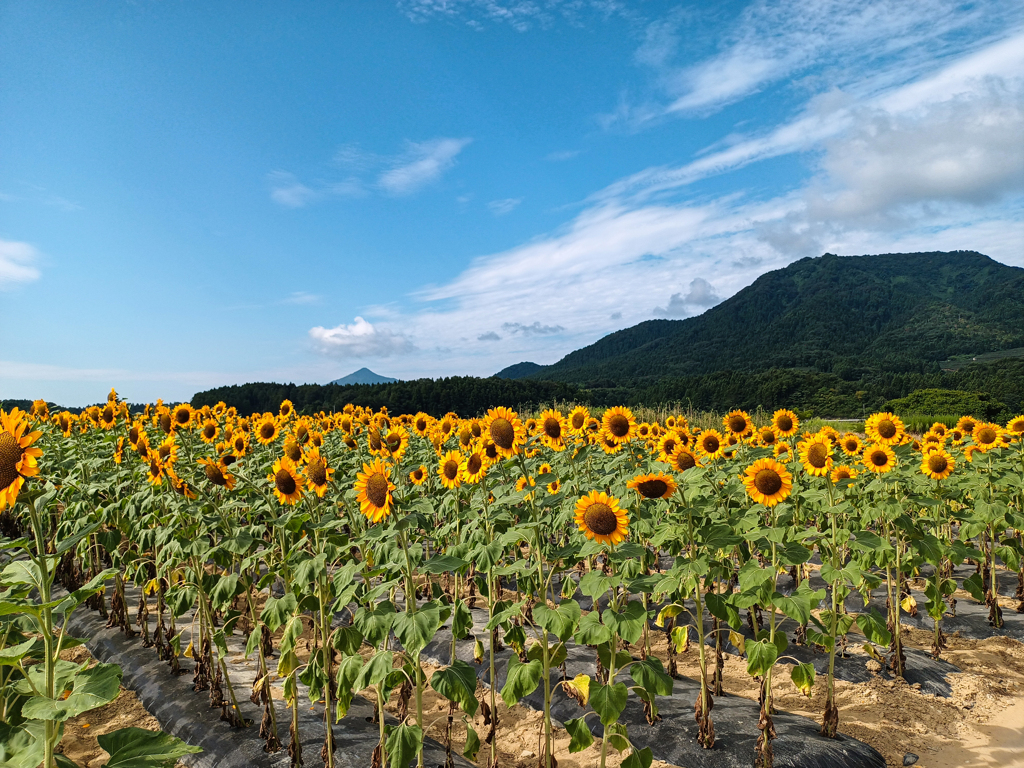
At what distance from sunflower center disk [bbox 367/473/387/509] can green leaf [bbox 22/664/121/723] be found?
1734 mm

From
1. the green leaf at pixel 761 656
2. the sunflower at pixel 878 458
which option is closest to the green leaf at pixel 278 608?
the green leaf at pixel 761 656

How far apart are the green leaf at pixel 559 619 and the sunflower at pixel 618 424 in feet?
9.96

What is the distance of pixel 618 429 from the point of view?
6.22 meters

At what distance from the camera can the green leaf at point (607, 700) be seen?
10.4ft

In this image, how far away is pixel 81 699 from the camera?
6.65ft

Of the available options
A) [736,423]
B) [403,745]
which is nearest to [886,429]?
[736,423]

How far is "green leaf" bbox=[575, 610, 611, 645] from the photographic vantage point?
126 inches

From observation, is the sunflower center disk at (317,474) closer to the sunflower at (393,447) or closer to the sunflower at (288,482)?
the sunflower at (288,482)

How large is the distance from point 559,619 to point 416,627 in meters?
0.80

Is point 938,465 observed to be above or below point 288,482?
below

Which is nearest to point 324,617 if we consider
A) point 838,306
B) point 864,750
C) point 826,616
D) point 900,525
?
point 826,616

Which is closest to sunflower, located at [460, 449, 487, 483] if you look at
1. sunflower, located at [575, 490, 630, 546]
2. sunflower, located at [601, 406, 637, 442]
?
sunflower, located at [575, 490, 630, 546]

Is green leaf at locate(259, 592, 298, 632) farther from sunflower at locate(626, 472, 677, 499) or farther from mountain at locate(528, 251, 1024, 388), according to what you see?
mountain at locate(528, 251, 1024, 388)

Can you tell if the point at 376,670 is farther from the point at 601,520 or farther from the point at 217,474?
the point at 217,474
